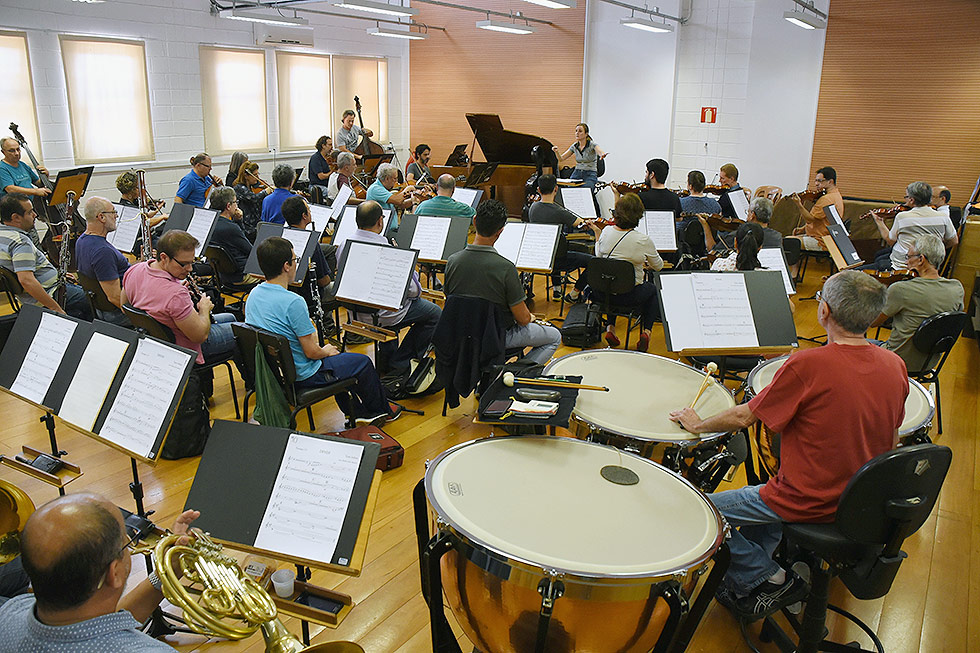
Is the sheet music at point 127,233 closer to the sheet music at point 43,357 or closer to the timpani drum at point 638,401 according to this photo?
the sheet music at point 43,357

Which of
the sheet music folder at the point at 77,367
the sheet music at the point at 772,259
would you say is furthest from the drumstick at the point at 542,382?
the sheet music at the point at 772,259

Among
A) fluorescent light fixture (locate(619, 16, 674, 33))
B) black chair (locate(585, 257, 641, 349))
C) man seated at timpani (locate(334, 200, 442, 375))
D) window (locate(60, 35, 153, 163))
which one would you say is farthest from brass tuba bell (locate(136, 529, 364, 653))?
fluorescent light fixture (locate(619, 16, 674, 33))

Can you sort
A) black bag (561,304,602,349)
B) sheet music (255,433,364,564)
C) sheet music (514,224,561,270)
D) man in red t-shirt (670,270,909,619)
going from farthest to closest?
black bag (561,304,602,349)
sheet music (514,224,561,270)
man in red t-shirt (670,270,909,619)
sheet music (255,433,364,564)

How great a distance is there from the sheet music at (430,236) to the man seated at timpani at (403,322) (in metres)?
0.48

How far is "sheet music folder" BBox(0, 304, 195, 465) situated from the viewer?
2.30 metres

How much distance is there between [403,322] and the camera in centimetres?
445

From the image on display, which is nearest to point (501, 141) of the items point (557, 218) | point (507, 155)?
point (507, 155)

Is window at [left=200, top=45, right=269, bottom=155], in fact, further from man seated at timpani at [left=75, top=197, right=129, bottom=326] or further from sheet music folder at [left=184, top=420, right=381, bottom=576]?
sheet music folder at [left=184, top=420, right=381, bottom=576]

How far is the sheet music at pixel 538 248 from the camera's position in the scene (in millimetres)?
5203

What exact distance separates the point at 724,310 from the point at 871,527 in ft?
4.93

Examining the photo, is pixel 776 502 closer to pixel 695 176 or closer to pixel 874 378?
pixel 874 378

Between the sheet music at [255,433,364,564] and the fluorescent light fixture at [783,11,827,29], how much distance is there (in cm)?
834

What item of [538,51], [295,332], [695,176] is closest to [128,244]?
[295,332]

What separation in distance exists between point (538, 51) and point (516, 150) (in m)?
3.04
